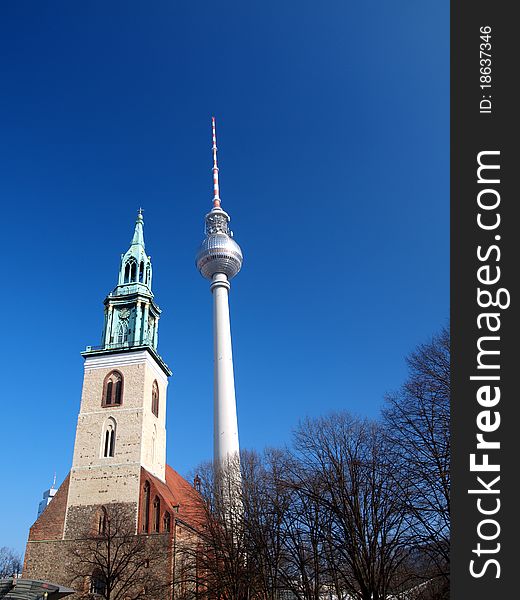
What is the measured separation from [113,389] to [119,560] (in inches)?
528

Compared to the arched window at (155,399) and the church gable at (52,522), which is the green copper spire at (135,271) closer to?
the arched window at (155,399)

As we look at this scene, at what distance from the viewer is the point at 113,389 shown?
156ft

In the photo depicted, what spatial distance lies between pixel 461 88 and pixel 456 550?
8240 millimetres

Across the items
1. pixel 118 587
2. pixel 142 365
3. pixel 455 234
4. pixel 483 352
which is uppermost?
pixel 142 365

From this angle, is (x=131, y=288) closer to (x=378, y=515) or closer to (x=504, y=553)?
(x=378, y=515)

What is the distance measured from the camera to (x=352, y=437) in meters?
26.7

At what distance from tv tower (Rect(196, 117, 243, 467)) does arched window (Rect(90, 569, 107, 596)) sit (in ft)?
49.6

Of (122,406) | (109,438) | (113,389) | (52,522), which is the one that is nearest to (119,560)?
(52,522)

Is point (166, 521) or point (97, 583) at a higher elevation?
point (166, 521)

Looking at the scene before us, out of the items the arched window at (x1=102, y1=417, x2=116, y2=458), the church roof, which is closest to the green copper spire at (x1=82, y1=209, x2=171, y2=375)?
the arched window at (x1=102, y1=417, x2=116, y2=458)

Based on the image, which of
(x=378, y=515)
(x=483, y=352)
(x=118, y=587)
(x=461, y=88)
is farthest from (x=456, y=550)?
(x=118, y=587)

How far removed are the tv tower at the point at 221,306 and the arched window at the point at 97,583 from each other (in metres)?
15.1

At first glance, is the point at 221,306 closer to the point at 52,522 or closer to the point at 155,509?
the point at 155,509

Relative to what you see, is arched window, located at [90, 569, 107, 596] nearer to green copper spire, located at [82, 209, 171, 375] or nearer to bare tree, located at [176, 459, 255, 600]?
bare tree, located at [176, 459, 255, 600]
